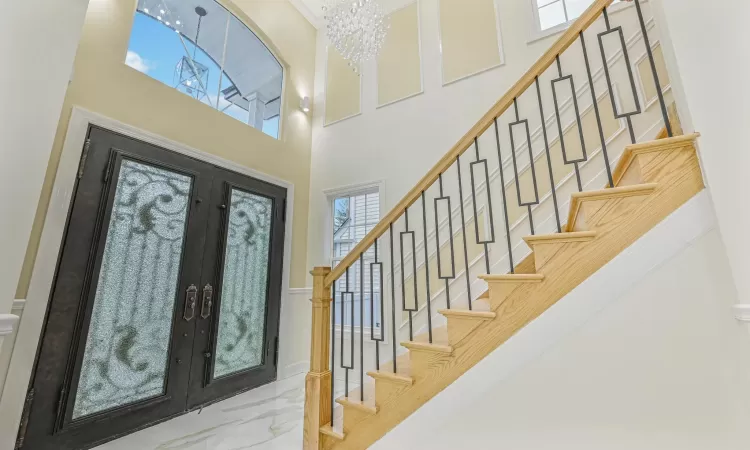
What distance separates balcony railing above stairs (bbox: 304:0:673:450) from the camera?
1577 mm

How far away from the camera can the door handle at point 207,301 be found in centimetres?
273

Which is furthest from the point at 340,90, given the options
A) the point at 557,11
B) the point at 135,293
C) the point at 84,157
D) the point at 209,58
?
the point at 135,293

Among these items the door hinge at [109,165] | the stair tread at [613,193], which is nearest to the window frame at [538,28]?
the stair tread at [613,193]

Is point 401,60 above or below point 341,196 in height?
above

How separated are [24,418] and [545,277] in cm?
305

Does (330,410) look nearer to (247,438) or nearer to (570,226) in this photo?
(247,438)

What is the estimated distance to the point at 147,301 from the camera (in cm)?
240

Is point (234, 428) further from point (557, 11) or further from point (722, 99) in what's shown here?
point (557, 11)

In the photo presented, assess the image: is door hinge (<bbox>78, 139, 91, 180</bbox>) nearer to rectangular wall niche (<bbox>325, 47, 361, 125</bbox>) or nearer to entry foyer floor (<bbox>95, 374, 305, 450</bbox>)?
entry foyer floor (<bbox>95, 374, 305, 450</bbox>)

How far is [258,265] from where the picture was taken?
128 inches

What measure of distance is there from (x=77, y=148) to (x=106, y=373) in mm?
1592

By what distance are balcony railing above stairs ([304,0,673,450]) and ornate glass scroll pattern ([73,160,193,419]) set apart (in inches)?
55.0

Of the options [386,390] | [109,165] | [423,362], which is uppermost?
[109,165]

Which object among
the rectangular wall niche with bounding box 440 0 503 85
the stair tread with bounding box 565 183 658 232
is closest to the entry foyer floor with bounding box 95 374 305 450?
the stair tread with bounding box 565 183 658 232
